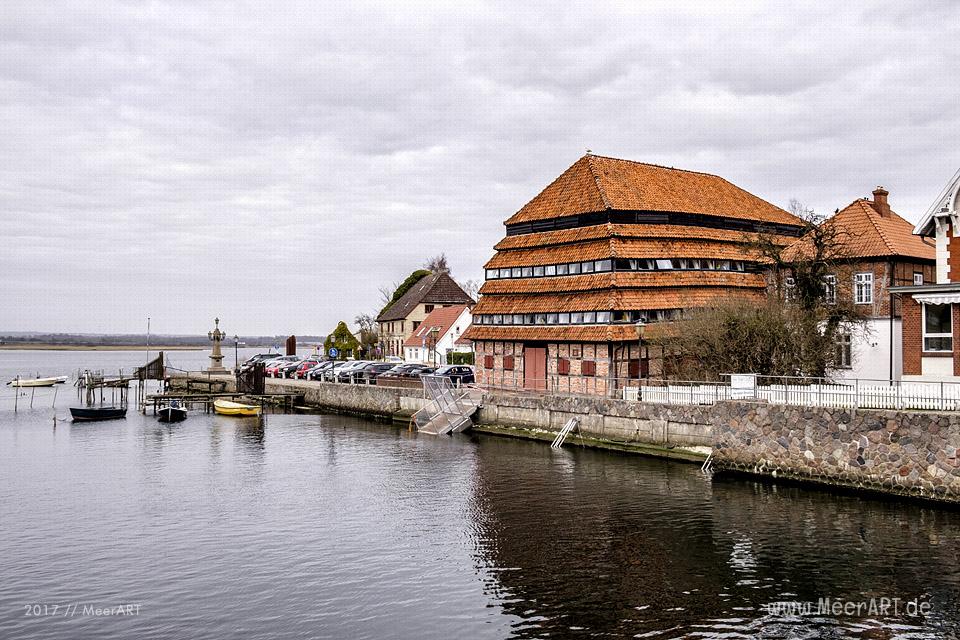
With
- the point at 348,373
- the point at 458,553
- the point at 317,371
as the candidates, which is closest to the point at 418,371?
the point at 348,373

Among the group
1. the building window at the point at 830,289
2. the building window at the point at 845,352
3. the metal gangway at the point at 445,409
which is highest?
the building window at the point at 830,289

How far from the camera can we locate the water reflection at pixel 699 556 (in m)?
16.8

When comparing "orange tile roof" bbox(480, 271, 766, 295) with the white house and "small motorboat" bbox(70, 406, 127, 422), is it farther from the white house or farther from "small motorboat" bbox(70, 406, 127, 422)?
"small motorboat" bbox(70, 406, 127, 422)

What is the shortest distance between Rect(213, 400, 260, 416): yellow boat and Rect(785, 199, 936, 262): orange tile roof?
38.1 meters

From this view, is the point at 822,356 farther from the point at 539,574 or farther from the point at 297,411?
the point at 297,411

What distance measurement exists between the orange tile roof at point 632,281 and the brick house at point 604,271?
0.08m

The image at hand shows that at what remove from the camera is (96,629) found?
655 inches

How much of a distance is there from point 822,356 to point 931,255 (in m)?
12.7

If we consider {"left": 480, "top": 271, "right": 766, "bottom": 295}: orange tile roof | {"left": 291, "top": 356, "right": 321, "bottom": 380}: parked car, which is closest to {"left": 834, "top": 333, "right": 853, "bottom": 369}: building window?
{"left": 480, "top": 271, "right": 766, "bottom": 295}: orange tile roof

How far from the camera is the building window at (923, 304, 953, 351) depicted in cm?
3152

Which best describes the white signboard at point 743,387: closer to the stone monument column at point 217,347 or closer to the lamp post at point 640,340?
the lamp post at point 640,340

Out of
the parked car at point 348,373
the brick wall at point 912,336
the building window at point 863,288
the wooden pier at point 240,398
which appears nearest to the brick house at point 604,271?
the building window at point 863,288

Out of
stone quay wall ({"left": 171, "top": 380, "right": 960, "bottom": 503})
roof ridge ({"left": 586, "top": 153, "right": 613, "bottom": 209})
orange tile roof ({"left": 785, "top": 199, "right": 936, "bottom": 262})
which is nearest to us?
stone quay wall ({"left": 171, "top": 380, "right": 960, "bottom": 503})

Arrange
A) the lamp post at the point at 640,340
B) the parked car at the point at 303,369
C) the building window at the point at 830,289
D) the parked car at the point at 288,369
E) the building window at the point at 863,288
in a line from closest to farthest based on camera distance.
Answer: the building window at the point at 830,289 → the lamp post at the point at 640,340 → the building window at the point at 863,288 → the parked car at the point at 303,369 → the parked car at the point at 288,369
